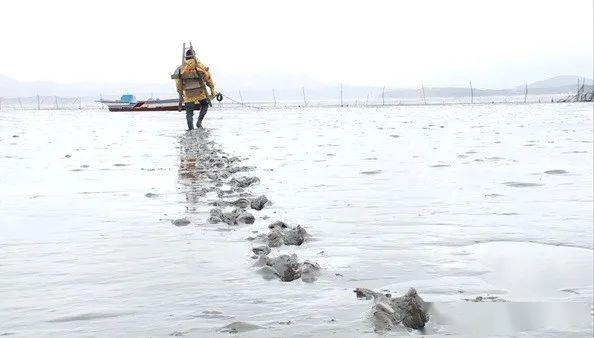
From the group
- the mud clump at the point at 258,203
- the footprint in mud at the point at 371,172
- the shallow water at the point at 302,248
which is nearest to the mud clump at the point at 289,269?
the shallow water at the point at 302,248

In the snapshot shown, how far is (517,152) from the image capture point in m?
12.0

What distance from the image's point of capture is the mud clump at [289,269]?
3539mm

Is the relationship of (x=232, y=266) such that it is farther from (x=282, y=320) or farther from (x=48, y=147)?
(x=48, y=147)

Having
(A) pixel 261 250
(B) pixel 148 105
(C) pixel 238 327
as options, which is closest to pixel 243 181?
(A) pixel 261 250

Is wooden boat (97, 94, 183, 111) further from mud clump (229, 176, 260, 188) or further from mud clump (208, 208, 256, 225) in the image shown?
mud clump (208, 208, 256, 225)

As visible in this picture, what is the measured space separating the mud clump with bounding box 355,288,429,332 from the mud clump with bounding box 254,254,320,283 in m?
0.78

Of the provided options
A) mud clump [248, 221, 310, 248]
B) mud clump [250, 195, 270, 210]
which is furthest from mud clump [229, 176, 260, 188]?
mud clump [248, 221, 310, 248]

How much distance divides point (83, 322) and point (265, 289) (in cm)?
92

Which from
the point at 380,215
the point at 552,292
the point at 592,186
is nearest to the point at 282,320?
the point at 552,292

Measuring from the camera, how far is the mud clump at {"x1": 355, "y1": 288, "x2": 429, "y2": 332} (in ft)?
8.81

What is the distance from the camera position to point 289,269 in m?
3.56

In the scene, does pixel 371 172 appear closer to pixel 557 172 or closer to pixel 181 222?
pixel 557 172

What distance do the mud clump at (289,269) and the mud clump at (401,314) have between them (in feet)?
2.56

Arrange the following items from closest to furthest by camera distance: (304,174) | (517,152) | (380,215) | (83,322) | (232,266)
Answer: (83,322) → (232,266) → (380,215) → (304,174) → (517,152)
